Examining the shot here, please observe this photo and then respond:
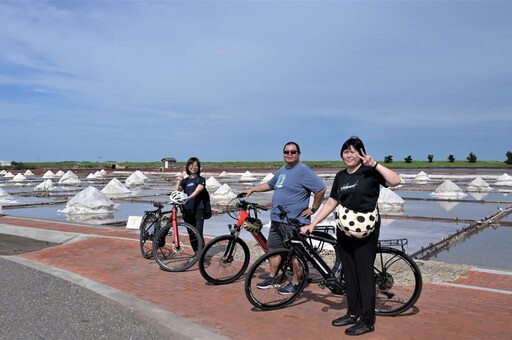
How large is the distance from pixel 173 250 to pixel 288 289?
294cm

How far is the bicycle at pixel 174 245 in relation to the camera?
749 centimetres

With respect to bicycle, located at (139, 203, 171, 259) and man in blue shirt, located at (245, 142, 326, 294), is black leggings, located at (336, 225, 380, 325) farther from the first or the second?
bicycle, located at (139, 203, 171, 259)

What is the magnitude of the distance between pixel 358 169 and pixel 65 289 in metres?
4.04

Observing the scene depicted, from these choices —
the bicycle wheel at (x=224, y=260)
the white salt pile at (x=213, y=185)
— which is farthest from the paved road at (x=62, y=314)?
the white salt pile at (x=213, y=185)

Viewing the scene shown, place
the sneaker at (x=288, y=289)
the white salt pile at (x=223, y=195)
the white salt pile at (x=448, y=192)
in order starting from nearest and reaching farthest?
1. the sneaker at (x=288, y=289)
2. the white salt pile at (x=223, y=195)
3. the white salt pile at (x=448, y=192)

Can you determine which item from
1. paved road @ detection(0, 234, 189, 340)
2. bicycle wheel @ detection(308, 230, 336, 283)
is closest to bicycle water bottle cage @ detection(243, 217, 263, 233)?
bicycle wheel @ detection(308, 230, 336, 283)

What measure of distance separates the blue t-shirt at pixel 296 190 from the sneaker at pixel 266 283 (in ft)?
2.28

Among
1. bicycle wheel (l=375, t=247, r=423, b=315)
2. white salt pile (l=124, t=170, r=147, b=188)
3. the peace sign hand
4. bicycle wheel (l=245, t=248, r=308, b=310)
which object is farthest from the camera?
white salt pile (l=124, t=170, r=147, b=188)

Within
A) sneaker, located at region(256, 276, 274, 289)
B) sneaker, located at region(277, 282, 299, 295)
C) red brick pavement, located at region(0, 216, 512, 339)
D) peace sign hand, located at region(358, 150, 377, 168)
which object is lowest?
red brick pavement, located at region(0, 216, 512, 339)

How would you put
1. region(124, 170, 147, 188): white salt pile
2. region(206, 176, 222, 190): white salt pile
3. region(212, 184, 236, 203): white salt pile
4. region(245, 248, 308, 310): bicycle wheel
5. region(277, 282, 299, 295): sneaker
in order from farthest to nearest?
region(124, 170, 147, 188): white salt pile
region(206, 176, 222, 190): white salt pile
region(212, 184, 236, 203): white salt pile
region(277, 282, 299, 295): sneaker
region(245, 248, 308, 310): bicycle wheel

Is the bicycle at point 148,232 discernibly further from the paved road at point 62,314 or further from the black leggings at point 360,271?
the black leggings at point 360,271

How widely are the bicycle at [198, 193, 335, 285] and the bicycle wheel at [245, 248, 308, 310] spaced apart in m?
0.67

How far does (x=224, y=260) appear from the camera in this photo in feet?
21.6

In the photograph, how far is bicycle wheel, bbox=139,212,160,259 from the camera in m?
8.30
